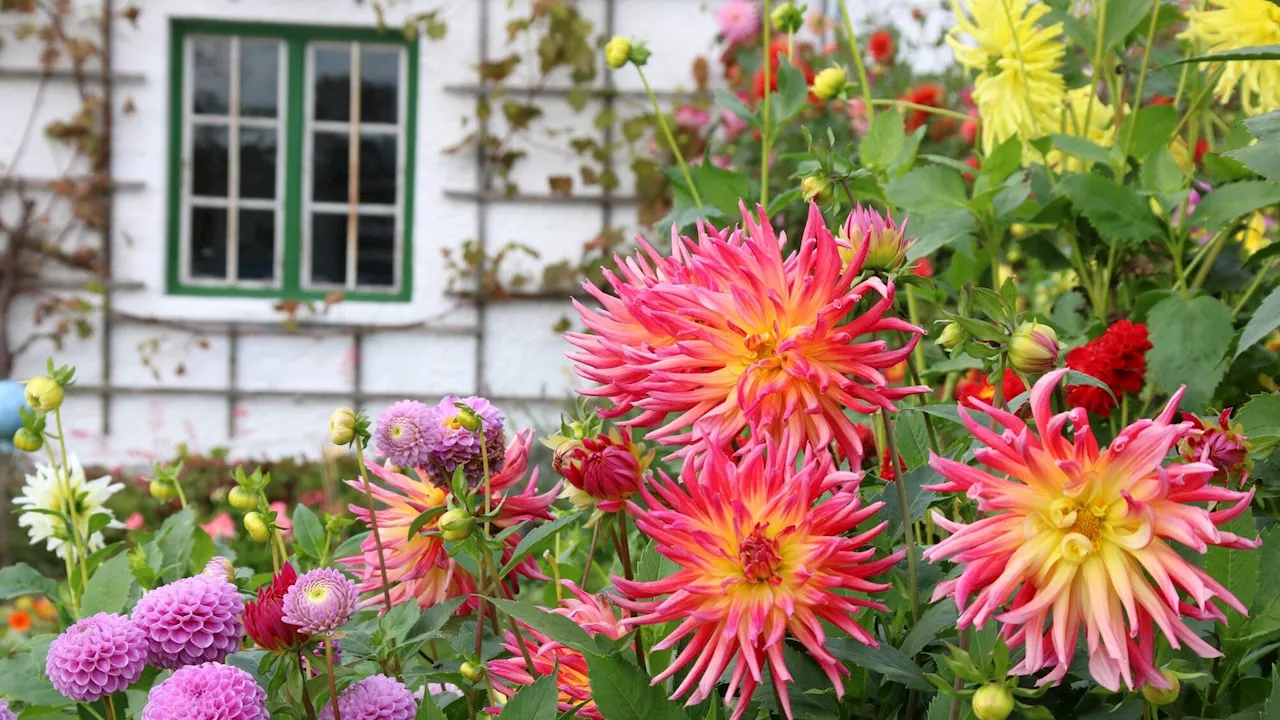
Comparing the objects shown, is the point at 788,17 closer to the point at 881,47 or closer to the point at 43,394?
the point at 43,394

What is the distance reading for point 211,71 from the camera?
13.9ft

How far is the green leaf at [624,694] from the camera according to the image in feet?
1.55

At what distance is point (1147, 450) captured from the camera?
1.31ft

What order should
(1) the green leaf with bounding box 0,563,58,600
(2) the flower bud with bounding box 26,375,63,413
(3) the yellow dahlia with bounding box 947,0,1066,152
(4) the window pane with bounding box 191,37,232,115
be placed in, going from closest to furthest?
(2) the flower bud with bounding box 26,375,63,413 → (1) the green leaf with bounding box 0,563,58,600 → (3) the yellow dahlia with bounding box 947,0,1066,152 → (4) the window pane with bounding box 191,37,232,115

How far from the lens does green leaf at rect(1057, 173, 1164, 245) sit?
899mm

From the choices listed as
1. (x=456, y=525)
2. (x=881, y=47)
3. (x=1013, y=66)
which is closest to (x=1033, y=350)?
(x=456, y=525)

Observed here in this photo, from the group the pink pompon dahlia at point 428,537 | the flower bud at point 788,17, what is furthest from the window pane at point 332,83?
the pink pompon dahlia at point 428,537

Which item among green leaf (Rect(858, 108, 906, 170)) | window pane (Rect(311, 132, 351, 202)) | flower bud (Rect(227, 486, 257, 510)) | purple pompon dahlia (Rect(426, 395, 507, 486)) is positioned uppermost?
window pane (Rect(311, 132, 351, 202))

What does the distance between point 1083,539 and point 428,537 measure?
0.36 m

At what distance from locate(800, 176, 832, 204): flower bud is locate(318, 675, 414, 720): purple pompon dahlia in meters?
0.33

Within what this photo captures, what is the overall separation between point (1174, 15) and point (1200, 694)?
0.80 meters

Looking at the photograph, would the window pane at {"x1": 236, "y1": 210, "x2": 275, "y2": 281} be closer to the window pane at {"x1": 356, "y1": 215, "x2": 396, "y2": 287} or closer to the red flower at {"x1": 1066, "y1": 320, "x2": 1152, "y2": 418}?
the window pane at {"x1": 356, "y1": 215, "x2": 396, "y2": 287}

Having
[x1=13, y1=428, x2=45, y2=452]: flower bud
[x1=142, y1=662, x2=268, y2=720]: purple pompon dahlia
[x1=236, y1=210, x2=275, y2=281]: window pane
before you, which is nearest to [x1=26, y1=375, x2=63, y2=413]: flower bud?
[x1=13, y1=428, x2=45, y2=452]: flower bud

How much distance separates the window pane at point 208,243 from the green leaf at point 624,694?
415 centimetres
